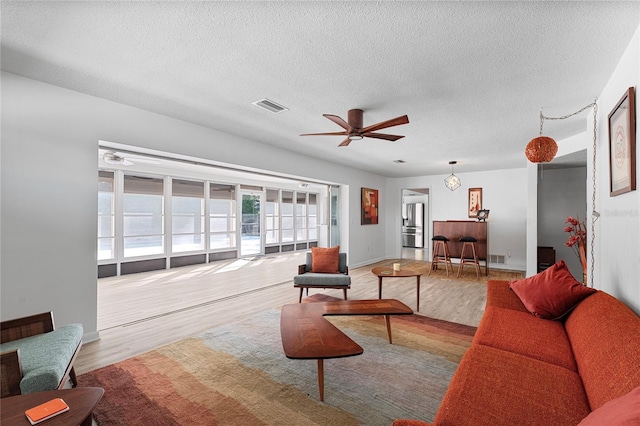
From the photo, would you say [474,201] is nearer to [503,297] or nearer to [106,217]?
[503,297]

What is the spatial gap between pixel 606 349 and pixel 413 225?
10.8 meters

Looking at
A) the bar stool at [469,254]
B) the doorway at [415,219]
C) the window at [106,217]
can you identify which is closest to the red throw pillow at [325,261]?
the bar stool at [469,254]

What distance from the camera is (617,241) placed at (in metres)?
2.36

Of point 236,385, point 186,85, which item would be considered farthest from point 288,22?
point 236,385

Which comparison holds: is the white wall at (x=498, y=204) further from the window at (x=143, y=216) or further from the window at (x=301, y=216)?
the window at (x=143, y=216)

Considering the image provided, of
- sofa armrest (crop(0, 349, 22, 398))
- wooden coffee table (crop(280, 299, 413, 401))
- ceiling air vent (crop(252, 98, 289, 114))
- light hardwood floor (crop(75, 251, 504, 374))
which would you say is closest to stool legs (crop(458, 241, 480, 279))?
light hardwood floor (crop(75, 251, 504, 374))

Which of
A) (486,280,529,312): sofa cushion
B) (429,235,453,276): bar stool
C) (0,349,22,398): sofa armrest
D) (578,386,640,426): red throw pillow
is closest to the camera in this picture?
(578,386,640,426): red throw pillow

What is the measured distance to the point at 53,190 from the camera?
2.76m

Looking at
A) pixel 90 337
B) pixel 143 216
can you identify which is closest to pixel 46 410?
pixel 90 337

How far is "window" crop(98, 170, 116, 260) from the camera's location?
600cm

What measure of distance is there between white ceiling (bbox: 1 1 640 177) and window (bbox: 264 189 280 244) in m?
5.78

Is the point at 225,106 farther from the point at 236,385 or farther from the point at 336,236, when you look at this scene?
the point at 336,236

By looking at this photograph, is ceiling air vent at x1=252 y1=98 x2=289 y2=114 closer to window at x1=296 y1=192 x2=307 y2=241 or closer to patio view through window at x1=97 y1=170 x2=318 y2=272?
patio view through window at x1=97 y1=170 x2=318 y2=272

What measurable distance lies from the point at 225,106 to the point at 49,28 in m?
1.53
